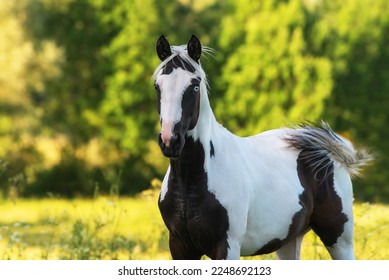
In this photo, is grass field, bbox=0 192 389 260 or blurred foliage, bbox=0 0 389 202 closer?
grass field, bbox=0 192 389 260

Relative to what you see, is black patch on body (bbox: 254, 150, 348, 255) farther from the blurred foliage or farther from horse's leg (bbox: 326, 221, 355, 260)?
the blurred foliage

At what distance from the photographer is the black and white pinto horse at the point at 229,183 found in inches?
174

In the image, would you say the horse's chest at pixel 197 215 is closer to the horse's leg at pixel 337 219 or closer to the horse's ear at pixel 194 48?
the horse's ear at pixel 194 48

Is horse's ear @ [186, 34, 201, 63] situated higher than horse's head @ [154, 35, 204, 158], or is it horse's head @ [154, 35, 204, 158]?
horse's ear @ [186, 34, 201, 63]

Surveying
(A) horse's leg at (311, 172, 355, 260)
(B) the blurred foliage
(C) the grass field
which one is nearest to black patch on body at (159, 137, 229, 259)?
(A) horse's leg at (311, 172, 355, 260)

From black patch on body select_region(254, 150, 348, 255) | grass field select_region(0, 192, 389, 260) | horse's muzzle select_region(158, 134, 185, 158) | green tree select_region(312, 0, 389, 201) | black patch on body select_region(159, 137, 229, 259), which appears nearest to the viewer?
horse's muzzle select_region(158, 134, 185, 158)

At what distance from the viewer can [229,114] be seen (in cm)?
2616

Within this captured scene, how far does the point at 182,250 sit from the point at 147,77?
909 inches

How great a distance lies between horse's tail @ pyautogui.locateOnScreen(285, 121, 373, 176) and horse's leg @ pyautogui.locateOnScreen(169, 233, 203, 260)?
44.0 inches

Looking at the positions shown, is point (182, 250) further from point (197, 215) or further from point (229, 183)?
point (229, 183)

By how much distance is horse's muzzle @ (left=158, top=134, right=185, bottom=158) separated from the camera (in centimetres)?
421

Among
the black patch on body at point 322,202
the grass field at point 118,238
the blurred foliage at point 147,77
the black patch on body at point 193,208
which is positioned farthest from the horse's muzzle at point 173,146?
the blurred foliage at point 147,77
